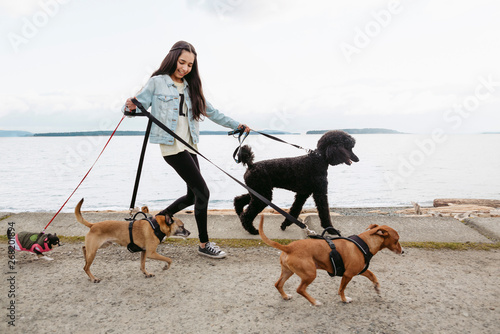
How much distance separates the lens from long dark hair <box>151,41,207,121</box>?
3.55m

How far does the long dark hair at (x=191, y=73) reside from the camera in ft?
11.6

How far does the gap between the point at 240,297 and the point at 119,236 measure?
1.32 meters

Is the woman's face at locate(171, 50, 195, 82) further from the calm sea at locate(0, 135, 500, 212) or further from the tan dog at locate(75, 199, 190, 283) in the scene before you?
the calm sea at locate(0, 135, 500, 212)

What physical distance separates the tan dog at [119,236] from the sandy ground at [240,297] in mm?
212

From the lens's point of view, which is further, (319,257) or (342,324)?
(319,257)

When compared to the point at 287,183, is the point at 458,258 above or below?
below

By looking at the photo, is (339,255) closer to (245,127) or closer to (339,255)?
(339,255)

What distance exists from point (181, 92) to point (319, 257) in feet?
7.38

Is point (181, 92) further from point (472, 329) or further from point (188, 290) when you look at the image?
point (472, 329)

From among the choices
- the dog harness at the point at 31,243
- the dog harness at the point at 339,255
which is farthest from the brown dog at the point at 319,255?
the dog harness at the point at 31,243

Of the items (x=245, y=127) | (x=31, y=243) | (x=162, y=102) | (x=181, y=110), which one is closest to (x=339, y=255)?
(x=245, y=127)

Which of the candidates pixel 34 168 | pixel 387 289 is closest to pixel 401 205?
pixel 387 289

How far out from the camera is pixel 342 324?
2.46 metres

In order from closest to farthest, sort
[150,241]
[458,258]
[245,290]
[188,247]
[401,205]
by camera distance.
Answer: [245,290], [150,241], [458,258], [188,247], [401,205]
